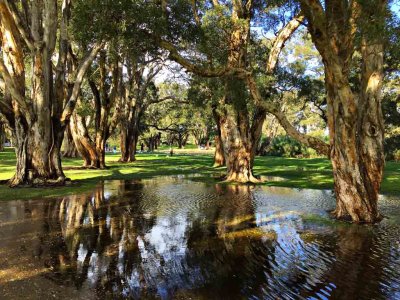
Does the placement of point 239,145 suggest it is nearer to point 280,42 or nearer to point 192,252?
point 280,42

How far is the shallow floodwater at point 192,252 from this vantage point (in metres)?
4.99

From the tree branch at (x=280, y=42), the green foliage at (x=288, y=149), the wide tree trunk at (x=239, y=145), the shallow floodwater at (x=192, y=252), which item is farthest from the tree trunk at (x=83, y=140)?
the green foliage at (x=288, y=149)

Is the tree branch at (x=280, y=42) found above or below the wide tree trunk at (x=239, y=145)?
above

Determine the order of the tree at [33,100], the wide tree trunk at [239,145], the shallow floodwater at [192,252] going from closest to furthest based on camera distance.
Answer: the shallow floodwater at [192,252], the tree at [33,100], the wide tree trunk at [239,145]

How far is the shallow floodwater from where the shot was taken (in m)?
4.99

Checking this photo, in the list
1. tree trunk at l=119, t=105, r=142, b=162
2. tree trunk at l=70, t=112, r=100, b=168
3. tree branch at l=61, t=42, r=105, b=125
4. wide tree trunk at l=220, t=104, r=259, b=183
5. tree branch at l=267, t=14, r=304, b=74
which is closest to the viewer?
tree branch at l=61, t=42, r=105, b=125

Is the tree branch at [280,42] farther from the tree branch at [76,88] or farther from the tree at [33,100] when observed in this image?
the tree at [33,100]

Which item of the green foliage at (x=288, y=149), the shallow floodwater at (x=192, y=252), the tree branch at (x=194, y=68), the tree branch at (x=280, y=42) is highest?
the tree branch at (x=280, y=42)

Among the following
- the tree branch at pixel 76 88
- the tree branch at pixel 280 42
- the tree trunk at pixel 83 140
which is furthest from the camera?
the tree trunk at pixel 83 140

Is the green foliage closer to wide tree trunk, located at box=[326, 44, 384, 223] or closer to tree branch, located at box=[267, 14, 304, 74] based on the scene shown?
tree branch, located at box=[267, 14, 304, 74]

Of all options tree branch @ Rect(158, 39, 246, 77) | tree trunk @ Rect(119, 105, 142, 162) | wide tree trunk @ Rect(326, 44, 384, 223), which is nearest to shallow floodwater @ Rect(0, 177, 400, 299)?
wide tree trunk @ Rect(326, 44, 384, 223)

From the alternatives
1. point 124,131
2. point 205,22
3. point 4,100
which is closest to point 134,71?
point 124,131

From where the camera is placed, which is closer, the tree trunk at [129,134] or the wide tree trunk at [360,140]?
the wide tree trunk at [360,140]

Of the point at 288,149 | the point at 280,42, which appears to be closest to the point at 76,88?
the point at 280,42
